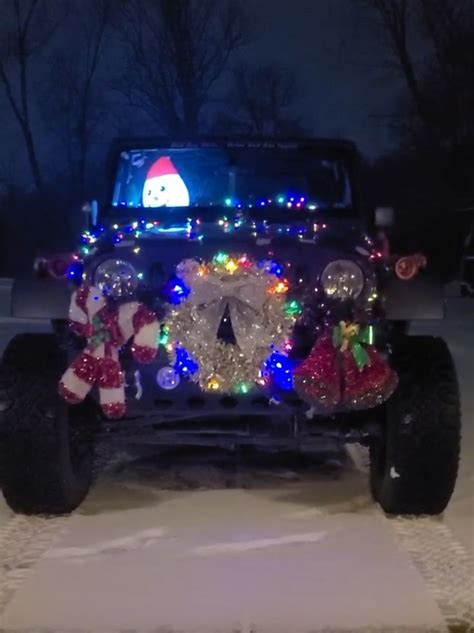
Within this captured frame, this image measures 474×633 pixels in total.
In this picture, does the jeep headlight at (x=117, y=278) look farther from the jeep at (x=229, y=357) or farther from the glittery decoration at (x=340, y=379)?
the glittery decoration at (x=340, y=379)

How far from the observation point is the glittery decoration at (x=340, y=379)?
5.04 m

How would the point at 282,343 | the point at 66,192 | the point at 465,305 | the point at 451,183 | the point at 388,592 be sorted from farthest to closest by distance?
1. the point at 66,192
2. the point at 451,183
3. the point at 465,305
4. the point at 282,343
5. the point at 388,592

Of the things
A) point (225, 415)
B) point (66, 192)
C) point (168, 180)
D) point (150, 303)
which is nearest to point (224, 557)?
point (225, 415)

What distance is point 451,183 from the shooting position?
29750 mm

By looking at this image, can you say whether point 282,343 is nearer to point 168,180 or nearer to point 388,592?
point 388,592

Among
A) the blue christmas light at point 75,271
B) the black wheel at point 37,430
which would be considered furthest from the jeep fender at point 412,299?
the black wheel at point 37,430

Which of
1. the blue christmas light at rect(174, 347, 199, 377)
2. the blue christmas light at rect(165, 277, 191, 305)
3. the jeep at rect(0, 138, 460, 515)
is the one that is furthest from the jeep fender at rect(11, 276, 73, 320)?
the blue christmas light at rect(174, 347, 199, 377)

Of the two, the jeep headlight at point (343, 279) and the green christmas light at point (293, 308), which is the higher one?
the jeep headlight at point (343, 279)

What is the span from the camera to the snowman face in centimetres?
680

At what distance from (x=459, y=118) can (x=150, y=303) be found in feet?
85.9

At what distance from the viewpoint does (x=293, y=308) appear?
5188 mm

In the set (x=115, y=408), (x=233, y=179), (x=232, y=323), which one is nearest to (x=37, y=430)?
(x=115, y=408)

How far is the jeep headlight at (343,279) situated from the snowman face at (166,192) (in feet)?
5.59

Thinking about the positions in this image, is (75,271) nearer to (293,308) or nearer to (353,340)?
(293,308)
